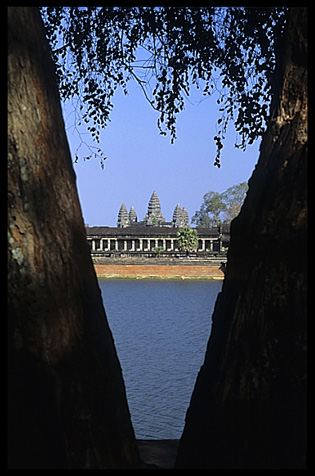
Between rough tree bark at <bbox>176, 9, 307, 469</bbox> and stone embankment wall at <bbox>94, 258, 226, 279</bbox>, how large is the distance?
135ft

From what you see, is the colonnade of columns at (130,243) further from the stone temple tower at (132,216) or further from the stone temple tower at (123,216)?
the stone temple tower at (132,216)

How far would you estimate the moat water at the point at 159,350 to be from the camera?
862 cm

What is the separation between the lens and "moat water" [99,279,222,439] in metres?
8.62

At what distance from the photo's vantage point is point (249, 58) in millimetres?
4242

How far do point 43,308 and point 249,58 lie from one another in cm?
259

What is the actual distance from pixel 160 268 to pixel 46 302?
142 feet

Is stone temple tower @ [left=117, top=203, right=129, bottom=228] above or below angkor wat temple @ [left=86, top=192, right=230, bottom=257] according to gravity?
above

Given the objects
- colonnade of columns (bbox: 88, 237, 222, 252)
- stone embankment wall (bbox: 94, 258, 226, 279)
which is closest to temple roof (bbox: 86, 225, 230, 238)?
colonnade of columns (bbox: 88, 237, 222, 252)

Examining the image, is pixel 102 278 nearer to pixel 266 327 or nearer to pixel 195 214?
pixel 195 214

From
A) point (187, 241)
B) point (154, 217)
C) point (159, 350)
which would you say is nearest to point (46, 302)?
point (159, 350)

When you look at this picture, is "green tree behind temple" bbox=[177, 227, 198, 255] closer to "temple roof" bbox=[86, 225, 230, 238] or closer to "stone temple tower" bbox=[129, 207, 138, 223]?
"temple roof" bbox=[86, 225, 230, 238]

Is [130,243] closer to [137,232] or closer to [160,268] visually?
[137,232]

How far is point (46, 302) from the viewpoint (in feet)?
7.76

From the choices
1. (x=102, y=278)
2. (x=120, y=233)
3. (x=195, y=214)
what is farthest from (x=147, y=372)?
(x=195, y=214)
